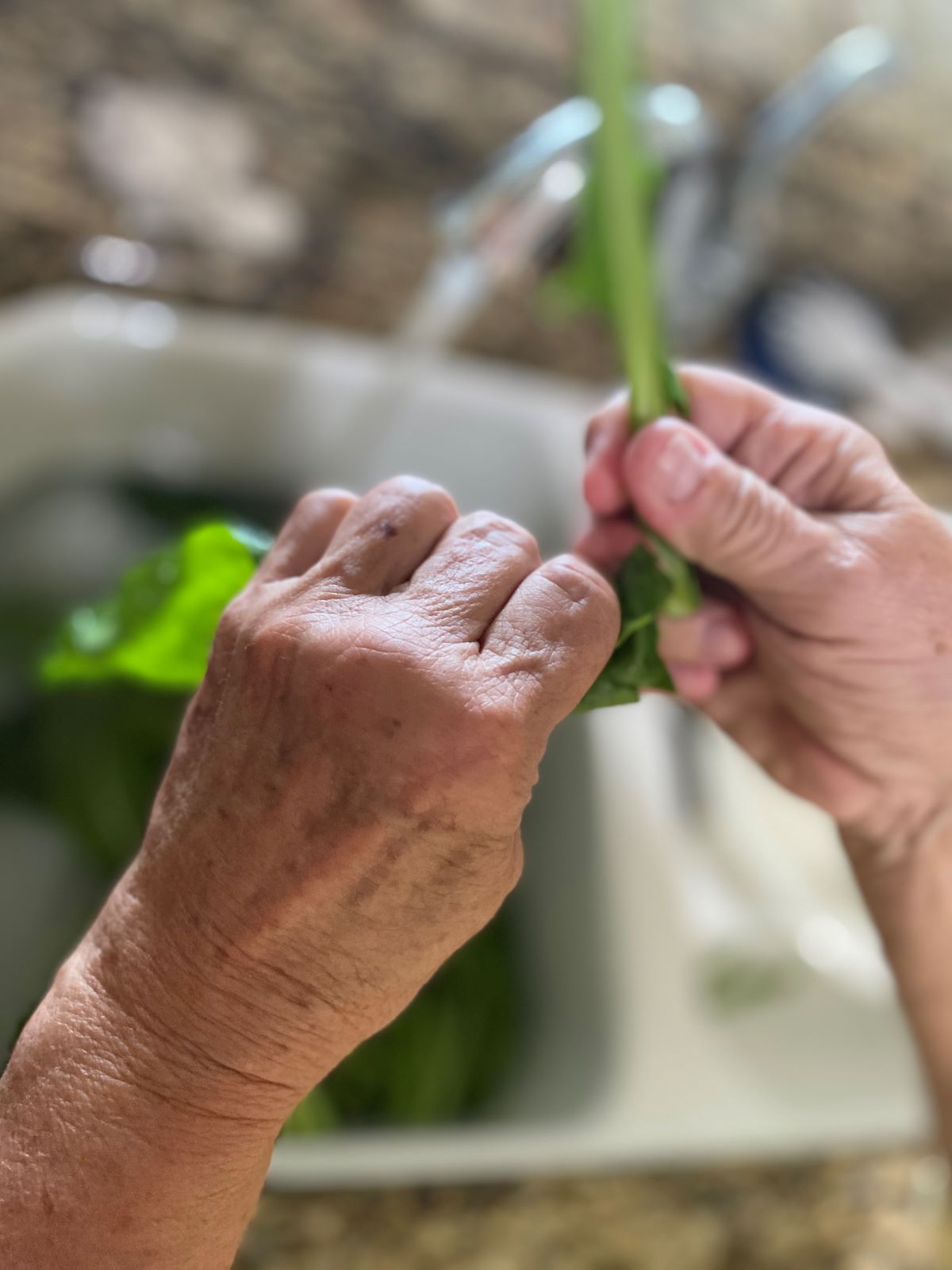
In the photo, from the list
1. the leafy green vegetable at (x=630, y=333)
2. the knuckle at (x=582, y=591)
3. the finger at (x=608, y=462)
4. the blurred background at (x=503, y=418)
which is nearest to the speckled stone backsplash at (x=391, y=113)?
the blurred background at (x=503, y=418)

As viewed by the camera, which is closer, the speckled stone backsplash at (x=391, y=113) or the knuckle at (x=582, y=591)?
the knuckle at (x=582, y=591)

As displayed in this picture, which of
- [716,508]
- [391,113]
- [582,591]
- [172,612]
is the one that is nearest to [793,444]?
[716,508]

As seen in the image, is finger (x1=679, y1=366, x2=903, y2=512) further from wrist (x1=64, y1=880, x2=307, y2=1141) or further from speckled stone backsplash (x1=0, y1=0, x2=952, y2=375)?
speckled stone backsplash (x1=0, y1=0, x2=952, y2=375)

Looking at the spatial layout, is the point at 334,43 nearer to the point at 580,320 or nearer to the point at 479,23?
the point at 479,23

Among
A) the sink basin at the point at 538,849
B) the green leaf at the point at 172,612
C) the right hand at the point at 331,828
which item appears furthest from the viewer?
the sink basin at the point at 538,849

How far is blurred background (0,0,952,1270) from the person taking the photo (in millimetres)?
637

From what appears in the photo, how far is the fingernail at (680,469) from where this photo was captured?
370 mm

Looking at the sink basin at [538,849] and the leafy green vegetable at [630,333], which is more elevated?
the leafy green vegetable at [630,333]

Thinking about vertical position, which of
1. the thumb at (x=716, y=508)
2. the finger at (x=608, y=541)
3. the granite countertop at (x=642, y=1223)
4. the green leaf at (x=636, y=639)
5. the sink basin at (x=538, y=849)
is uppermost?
the thumb at (x=716, y=508)

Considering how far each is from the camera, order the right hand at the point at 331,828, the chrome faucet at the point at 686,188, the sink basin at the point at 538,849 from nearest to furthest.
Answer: the right hand at the point at 331,828 < the sink basin at the point at 538,849 < the chrome faucet at the point at 686,188

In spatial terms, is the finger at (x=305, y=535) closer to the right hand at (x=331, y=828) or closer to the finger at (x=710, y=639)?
the right hand at (x=331, y=828)

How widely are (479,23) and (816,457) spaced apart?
745 mm

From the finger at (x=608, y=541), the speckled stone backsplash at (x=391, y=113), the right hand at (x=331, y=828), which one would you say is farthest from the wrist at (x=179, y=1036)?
the speckled stone backsplash at (x=391, y=113)

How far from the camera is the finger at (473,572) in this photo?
0.28 meters
